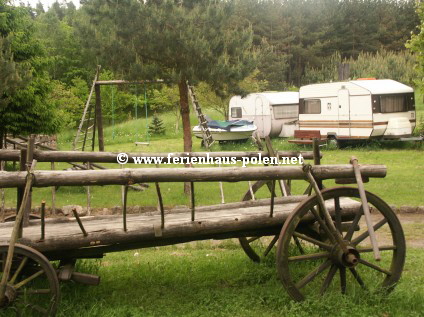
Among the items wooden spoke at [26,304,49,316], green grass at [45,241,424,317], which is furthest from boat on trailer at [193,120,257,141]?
wooden spoke at [26,304,49,316]

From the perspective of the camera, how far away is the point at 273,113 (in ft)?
74.7

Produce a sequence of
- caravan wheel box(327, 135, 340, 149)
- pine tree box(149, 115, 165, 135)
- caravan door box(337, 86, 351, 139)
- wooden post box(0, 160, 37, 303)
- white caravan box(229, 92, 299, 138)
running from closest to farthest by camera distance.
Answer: wooden post box(0, 160, 37, 303) → caravan door box(337, 86, 351, 139) → caravan wheel box(327, 135, 340, 149) → white caravan box(229, 92, 299, 138) → pine tree box(149, 115, 165, 135)

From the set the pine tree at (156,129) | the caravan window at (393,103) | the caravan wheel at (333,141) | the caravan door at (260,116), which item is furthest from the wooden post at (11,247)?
the pine tree at (156,129)

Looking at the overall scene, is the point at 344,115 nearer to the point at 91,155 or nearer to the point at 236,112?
the point at 236,112

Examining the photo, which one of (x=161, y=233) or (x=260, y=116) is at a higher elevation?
(x=260, y=116)

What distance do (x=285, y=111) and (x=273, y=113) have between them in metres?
0.73

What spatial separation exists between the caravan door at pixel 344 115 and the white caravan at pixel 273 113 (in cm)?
385

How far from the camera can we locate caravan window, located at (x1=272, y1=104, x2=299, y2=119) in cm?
Answer: 2289

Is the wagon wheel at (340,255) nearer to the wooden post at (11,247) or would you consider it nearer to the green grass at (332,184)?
the wooden post at (11,247)

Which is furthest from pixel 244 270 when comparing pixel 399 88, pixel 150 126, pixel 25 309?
pixel 150 126

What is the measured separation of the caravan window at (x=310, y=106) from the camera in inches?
794

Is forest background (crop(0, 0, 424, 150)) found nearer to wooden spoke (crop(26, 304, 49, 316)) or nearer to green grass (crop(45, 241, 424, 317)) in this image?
green grass (crop(45, 241, 424, 317))

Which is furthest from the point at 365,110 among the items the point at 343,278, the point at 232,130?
the point at 343,278

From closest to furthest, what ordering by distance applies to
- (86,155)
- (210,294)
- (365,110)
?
(210,294) → (86,155) → (365,110)
